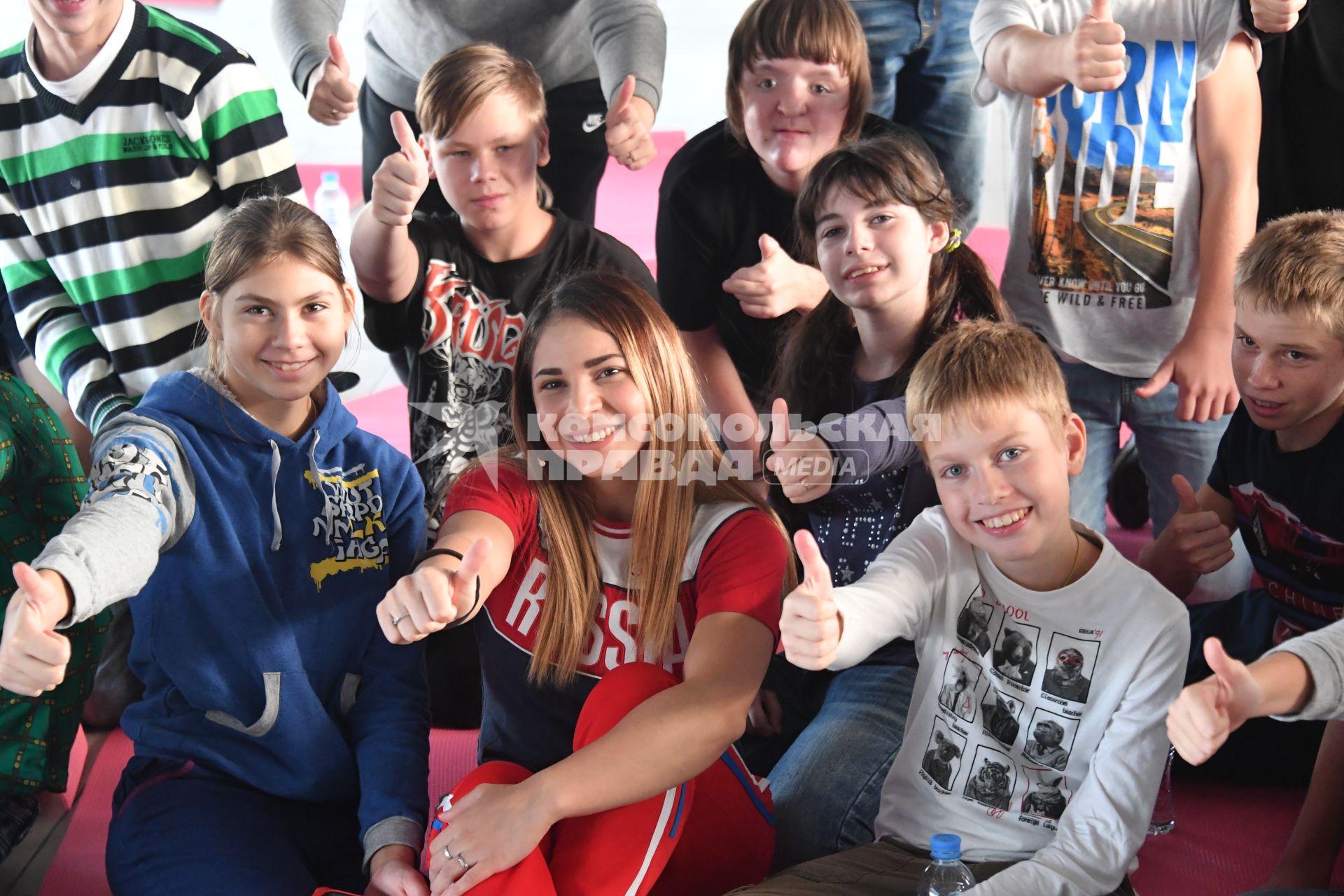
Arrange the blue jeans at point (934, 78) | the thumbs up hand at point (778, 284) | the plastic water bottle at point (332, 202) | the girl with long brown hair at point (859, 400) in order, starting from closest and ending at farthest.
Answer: the girl with long brown hair at point (859, 400), the thumbs up hand at point (778, 284), the blue jeans at point (934, 78), the plastic water bottle at point (332, 202)

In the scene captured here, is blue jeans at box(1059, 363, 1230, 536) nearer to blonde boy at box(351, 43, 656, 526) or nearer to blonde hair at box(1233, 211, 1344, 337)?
blonde hair at box(1233, 211, 1344, 337)

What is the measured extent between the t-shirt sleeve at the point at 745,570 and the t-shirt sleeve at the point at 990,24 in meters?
1.14

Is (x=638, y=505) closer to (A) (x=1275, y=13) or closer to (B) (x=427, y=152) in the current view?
(B) (x=427, y=152)

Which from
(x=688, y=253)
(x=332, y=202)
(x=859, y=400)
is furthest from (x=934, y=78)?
(x=332, y=202)

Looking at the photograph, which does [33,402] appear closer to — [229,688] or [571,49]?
[229,688]

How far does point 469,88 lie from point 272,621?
3.51 ft

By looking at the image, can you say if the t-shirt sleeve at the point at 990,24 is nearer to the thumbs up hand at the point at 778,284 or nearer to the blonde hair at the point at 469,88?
the thumbs up hand at the point at 778,284

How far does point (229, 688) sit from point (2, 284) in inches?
48.3

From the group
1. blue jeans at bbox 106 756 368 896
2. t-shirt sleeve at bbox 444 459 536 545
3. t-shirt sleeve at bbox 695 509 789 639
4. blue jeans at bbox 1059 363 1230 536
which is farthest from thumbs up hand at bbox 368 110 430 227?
blue jeans at bbox 1059 363 1230 536

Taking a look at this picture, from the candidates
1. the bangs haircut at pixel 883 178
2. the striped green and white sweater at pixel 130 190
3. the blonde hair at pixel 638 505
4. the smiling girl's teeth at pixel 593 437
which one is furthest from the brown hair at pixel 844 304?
the striped green and white sweater at pixel 130 190

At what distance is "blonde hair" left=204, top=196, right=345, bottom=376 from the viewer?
5.65ft

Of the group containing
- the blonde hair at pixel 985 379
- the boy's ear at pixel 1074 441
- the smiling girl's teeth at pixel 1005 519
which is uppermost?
the blonde hair at pixel 985 379

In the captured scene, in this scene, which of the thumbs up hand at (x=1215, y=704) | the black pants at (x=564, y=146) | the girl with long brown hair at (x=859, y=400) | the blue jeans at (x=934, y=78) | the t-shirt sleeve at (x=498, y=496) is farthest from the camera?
the black pants at (x=564, y=146)

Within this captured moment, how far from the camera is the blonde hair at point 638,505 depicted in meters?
1.60
